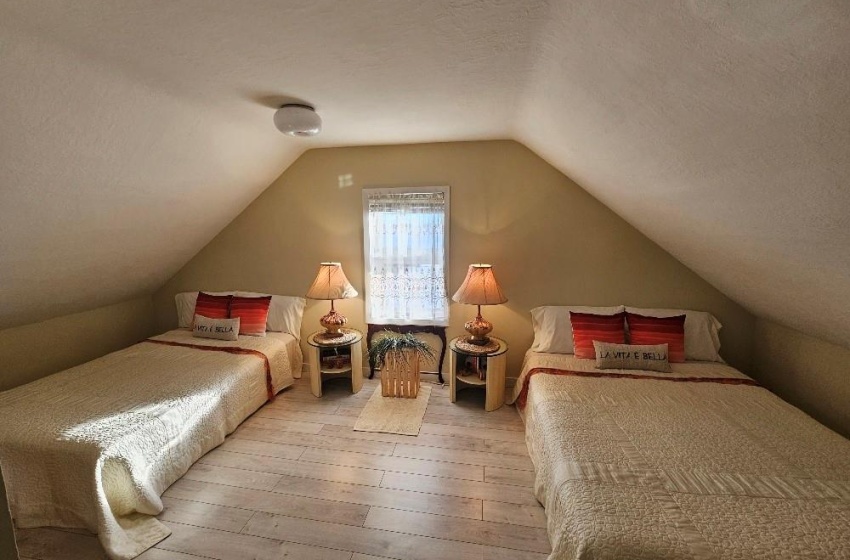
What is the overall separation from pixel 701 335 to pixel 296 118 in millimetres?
3213

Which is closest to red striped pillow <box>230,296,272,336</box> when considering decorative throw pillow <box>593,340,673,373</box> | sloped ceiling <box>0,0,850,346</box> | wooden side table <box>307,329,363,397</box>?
wooden side table <box>307,329,363,397</box>

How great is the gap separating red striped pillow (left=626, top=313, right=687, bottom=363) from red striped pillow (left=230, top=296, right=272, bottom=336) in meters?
→ 3.06

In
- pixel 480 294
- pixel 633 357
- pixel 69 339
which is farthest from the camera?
pixel 69 339

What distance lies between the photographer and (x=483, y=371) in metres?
2.96

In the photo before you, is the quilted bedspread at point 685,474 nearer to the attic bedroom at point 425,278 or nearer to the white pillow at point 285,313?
the attic bedroom at point 425,278

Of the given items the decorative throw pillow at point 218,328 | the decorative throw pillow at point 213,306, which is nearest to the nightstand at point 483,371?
the decorative throw pillow at point 218,328

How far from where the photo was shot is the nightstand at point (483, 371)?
2838 mm

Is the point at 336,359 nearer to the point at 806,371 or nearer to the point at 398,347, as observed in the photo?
the point at 398,347

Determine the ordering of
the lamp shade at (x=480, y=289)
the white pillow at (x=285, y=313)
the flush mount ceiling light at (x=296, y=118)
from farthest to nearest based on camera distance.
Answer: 1. the white pillow at (x=285, y=313)
2. the lamp shade at (x=480, y=289)
3. the flush mount ceiling light at (x=296, y=118)

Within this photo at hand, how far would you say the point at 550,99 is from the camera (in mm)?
1854

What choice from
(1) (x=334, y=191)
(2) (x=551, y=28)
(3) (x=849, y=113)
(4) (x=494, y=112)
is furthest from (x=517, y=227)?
(3) (x=849, y=113)

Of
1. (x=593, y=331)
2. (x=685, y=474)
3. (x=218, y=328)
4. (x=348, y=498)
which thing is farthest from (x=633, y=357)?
(x=218, y=328)

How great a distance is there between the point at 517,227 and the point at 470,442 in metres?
1.73

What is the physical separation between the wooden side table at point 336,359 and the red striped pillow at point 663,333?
2.19 meters
